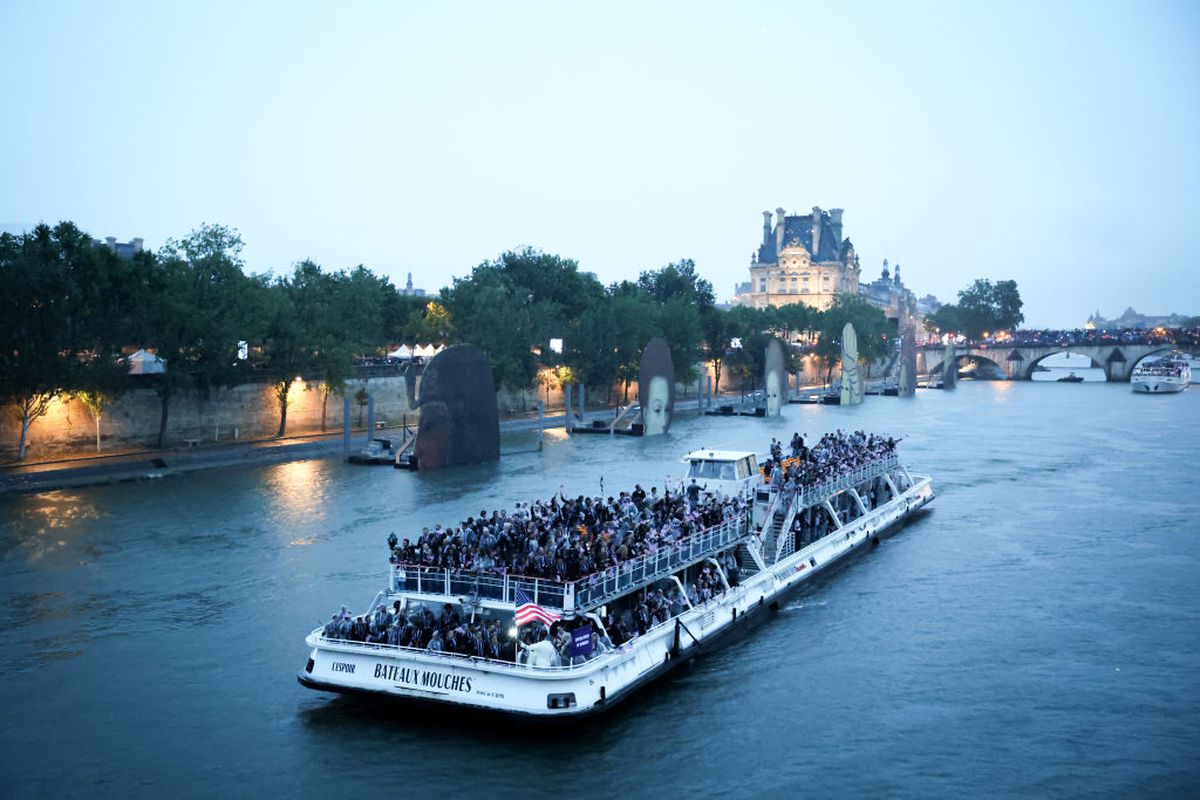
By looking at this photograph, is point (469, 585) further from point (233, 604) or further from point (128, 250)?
point (128, 250)

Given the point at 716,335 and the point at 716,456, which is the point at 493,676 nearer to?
the point at 716,456

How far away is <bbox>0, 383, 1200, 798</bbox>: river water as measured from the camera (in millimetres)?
23547

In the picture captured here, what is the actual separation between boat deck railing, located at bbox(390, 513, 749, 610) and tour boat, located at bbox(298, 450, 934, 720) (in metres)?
0.03

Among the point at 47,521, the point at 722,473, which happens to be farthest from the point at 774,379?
the point at 47,521

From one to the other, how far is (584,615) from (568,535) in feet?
12.9

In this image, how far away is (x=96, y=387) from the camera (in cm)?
6244

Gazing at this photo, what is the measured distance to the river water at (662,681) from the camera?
23.5 meters

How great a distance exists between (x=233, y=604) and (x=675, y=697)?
16808 millimetres

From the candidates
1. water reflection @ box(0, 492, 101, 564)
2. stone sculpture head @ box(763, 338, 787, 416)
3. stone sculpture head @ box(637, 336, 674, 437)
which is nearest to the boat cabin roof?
water reflection @ box(0, 492, 101, 564)

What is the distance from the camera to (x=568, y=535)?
1158 inches

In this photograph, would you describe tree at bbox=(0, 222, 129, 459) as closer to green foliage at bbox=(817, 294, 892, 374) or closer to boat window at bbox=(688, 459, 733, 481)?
boat window at bbox=(688, 459, 733, 481)

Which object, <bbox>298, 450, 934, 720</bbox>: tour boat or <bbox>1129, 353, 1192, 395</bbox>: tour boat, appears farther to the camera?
<bbox>1129, 353, 1192, 395</bbox>: tour boat

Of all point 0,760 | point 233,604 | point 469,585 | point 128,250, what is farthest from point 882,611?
point 128,250

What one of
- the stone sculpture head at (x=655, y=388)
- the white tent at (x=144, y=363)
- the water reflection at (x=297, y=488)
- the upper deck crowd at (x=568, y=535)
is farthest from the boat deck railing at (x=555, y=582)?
the stone sculpture head at (x=655, y=388)
